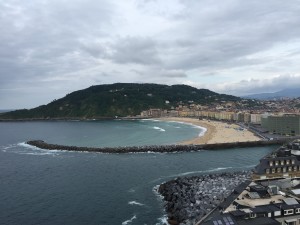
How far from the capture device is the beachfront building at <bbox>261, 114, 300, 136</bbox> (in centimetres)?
8169

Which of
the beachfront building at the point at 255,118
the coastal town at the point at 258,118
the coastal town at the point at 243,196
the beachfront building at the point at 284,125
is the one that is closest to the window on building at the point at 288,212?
the coastal town at the point at 243,196

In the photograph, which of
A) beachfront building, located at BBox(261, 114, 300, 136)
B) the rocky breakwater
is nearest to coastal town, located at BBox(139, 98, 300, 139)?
beachfront building, located at BBox(261, 114, 300, 136)

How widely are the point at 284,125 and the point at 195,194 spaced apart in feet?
181

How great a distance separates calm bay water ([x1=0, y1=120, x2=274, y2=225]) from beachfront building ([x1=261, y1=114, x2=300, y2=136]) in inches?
693

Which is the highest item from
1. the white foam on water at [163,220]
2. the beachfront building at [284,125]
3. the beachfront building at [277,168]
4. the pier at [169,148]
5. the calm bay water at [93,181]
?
the beachfront building at [284,125]

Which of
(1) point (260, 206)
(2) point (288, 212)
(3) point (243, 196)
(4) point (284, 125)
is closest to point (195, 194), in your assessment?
(3) point (243, 196)

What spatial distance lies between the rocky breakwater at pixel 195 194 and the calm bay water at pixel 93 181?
136 centimetres

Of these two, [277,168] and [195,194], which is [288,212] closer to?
[277,168]

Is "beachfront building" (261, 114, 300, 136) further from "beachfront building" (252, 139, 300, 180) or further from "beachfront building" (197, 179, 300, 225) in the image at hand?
"beachfront building" (197, 179, 300, 225)

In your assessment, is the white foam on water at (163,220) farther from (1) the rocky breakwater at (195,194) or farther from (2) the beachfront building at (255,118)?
(2) the beachfront building at (255,118)

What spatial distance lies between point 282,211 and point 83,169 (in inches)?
1417

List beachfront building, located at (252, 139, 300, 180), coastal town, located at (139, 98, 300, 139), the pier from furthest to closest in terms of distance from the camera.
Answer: coastal town, located at (139, 98, 300, 139)
the pier
beachfront building, located at (252, 139, 300, 180)

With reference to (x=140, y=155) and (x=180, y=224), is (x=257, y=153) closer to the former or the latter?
(x=140, y=155)

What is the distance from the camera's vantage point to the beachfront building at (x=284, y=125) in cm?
8169
